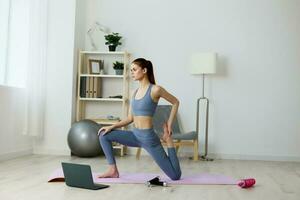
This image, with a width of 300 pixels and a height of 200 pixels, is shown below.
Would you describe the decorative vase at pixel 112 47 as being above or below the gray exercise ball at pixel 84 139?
above

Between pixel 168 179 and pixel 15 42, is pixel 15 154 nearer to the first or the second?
pixel 15 42

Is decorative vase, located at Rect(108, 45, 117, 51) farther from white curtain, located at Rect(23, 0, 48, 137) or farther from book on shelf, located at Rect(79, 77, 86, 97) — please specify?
white curtain, located at Rect(23, 0, 48, 137)

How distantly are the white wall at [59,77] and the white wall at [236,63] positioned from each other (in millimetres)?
874

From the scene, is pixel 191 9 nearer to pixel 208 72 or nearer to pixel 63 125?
pixel 208 72

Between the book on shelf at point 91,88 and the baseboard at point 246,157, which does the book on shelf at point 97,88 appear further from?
the baseboard at point 246,157

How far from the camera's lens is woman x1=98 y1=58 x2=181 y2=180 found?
12.0 feet

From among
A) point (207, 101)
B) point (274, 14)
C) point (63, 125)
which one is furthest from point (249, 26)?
point (63, 125)

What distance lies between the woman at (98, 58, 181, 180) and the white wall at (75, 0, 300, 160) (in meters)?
2.42

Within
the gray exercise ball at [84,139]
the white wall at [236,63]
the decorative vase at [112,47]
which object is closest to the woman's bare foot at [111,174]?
the gray exercise ball at [84,139]

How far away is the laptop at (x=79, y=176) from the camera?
127 inches

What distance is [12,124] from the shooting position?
5.25 metres

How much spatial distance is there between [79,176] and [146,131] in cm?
71

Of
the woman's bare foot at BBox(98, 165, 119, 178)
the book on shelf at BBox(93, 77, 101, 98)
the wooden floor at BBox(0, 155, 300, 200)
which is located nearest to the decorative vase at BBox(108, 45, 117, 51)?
the book on shelf at BBox(93, 77, 101, 98)

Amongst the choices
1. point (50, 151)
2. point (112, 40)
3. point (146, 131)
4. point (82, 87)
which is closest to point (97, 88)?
point (82, 87)
